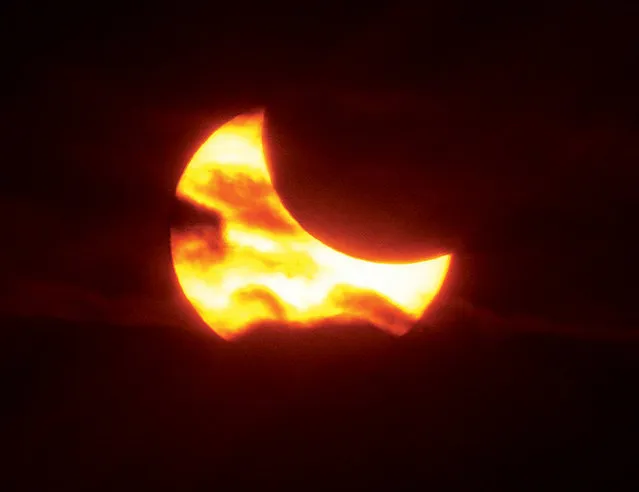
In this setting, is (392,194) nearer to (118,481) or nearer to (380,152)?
(380,152)

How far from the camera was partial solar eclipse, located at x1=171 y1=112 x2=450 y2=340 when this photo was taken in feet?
4.36

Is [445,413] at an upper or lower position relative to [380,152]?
lower

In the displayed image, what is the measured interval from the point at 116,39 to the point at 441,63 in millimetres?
559

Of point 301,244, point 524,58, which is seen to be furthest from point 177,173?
point 524,58

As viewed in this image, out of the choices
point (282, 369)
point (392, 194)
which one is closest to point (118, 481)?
point (282, 369)

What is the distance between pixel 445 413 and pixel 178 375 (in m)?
0.48

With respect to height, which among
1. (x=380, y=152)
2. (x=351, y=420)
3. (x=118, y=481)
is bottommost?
(x=118, y=481)

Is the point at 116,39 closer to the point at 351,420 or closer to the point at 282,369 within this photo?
the point at 282,369

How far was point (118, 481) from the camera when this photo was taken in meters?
1.35

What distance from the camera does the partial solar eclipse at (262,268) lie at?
133 centimetres

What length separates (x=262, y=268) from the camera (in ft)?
4.45

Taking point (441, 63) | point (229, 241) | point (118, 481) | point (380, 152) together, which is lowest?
point (118, 481)

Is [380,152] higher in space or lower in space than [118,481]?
higher

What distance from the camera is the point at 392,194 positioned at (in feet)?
4.28
